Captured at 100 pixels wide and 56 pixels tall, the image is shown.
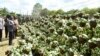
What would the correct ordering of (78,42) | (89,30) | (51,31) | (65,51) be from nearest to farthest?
(65,51)
(78,42)
(89,30)
(51,31)

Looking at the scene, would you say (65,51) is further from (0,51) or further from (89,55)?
(0,51)

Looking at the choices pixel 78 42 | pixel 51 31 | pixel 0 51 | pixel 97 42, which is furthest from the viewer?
pixel 0 51

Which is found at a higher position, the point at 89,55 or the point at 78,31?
the point at 78,31

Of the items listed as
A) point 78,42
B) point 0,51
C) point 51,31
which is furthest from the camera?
point 0,51

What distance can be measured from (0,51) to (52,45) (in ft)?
23.0

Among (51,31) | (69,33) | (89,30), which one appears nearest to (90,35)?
(89,30)

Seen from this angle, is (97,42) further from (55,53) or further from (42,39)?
(42,39)

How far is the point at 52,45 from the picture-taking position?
13352 millimetres

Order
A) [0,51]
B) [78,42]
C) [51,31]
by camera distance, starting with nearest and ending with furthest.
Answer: [78,42], [51,31], [0,51]

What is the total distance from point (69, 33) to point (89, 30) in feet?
4.93

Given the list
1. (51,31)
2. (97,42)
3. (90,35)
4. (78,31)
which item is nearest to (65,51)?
(97,42)

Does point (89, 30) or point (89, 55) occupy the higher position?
point (89, 30)

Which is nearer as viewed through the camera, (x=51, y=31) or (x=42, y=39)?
(x=42, y=39)

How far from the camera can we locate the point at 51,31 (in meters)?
18.2
